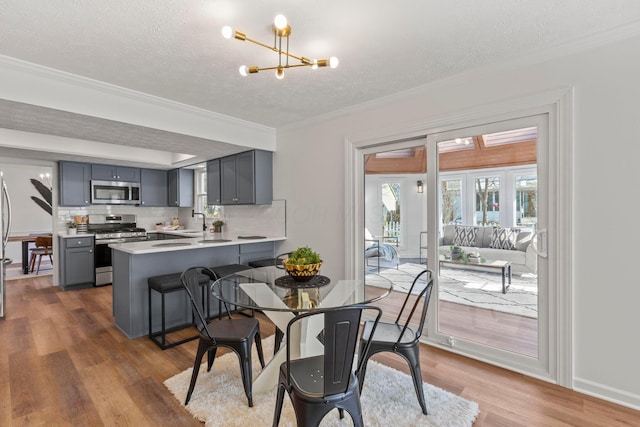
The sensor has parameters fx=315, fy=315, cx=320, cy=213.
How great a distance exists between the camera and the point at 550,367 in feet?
7.73

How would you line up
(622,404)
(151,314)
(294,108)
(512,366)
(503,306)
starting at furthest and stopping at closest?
(294,108) < (151,314) < (503,306) < (512,366) < (622,404)

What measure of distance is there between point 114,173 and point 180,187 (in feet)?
3.85

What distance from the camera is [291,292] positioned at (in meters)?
2.13

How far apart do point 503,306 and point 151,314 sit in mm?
3434

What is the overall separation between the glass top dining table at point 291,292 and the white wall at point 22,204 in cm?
785

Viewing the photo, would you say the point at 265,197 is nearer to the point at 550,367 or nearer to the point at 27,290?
the point at 550,367

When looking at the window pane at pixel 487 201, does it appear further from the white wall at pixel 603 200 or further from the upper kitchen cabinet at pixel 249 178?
the upper kitchen cabinet at pixel 249 178

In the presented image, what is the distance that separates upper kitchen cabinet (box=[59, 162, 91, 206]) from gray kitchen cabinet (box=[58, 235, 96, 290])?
67cm

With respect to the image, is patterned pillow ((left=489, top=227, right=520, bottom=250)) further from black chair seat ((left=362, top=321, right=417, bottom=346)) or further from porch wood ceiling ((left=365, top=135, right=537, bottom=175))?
black chair seat ((left=362, top=321, right=417, bottom=346))

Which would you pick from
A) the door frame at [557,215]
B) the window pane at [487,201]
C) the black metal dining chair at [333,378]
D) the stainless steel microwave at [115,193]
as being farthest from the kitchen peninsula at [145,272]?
the door frame at [557,215]

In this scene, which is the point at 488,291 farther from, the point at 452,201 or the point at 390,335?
the point at 390,335

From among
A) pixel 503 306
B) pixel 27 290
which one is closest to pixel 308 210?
pixel 503 306

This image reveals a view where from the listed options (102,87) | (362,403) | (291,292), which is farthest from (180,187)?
(362,403)

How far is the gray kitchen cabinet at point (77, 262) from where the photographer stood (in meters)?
5.19
